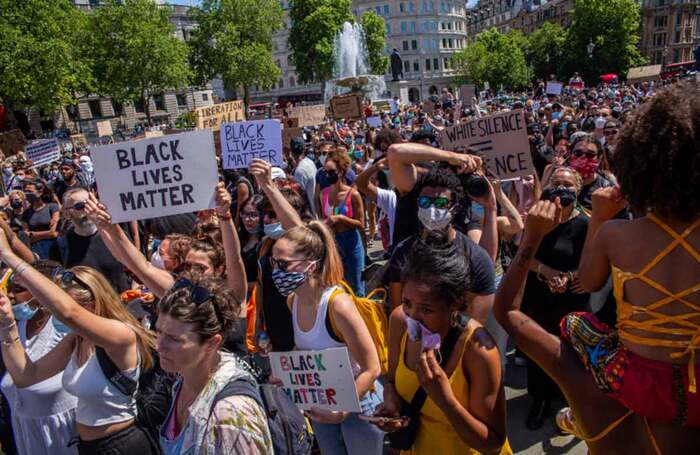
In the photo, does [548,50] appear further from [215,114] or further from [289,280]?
[289,280]

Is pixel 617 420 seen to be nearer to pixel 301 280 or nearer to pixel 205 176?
pixel 301 280

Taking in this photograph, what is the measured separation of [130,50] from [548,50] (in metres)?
54.1

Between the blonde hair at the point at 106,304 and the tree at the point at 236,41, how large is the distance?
171 feet

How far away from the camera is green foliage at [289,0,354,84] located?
184ft

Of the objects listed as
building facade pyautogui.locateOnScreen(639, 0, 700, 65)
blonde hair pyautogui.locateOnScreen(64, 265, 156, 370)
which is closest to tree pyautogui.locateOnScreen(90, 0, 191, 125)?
blonde hair pyautogui.locateOnScreen(64, 265, 156, 370)

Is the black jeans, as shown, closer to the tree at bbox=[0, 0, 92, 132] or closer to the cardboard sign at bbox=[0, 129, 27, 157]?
the cardboard sign at bbox=[0, 129, 27, 157]

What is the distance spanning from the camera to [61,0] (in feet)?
110

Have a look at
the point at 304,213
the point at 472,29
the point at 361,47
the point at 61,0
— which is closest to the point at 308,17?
the point at 361,47

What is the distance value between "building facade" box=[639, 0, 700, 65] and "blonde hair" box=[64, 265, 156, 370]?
315 feet

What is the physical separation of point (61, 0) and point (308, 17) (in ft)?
91.4

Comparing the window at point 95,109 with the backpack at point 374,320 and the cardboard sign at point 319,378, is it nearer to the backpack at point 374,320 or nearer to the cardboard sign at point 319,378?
the backpack at point 374,320

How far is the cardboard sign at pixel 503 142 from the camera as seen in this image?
4.14m

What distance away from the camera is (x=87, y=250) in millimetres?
4711

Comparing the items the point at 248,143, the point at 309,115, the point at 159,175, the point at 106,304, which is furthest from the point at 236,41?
the point at 106,304
